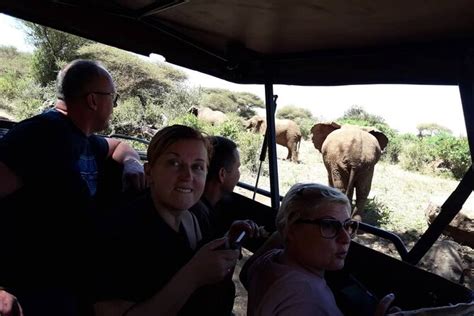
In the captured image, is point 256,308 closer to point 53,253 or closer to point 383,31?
point 53,253

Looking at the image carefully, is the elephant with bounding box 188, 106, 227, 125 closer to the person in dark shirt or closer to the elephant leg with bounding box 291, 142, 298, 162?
the elephant leg with bounding box 291, 142, 298, 162

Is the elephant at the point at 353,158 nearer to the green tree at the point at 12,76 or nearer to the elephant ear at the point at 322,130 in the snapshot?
the elephant ear at the point at 322,130

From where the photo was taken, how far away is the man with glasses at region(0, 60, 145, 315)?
1450mm

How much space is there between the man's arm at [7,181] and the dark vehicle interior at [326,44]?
2.03ft

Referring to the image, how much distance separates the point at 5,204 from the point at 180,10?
0.99m

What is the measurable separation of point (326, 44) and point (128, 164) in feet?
3.66

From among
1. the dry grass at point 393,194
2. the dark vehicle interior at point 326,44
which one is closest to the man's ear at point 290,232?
the dark vehicle interior at point 326,44

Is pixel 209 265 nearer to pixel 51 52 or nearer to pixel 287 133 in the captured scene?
pixel 287 133

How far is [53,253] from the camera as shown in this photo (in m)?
1.57

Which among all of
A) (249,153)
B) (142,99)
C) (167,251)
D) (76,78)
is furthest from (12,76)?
(167,251)

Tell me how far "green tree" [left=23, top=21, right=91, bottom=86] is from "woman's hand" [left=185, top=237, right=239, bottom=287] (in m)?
19.8

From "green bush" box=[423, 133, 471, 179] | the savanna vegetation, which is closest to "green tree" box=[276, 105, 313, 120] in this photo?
the savanna vegetation

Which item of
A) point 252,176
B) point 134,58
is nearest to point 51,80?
point 134,58

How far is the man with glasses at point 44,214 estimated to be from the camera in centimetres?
145
